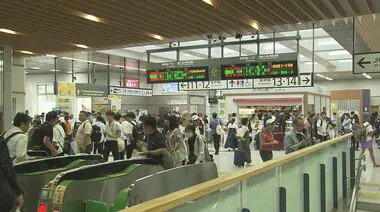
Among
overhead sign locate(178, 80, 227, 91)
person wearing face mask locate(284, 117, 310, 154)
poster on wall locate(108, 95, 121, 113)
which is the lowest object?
person wearing face mask locate(284, 117, 310, 154)

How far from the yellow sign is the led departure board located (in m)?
4.97

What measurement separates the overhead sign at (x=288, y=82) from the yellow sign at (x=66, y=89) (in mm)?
7323

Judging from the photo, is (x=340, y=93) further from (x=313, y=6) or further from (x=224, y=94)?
(x=313, y=6)

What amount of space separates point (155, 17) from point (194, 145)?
2.71 meters

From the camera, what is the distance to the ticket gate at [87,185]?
3.93 m

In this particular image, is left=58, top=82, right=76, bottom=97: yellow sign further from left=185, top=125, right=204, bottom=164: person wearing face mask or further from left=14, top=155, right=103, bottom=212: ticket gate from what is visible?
left=14, top=155, right=103, bottom=212: ticket gate

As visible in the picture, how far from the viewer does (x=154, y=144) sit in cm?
610

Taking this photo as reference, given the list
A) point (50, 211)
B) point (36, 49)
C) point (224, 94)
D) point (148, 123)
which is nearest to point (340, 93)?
point (224, 94)

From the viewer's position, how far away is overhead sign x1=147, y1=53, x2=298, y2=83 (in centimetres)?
1195

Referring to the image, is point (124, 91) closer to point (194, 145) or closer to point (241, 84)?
point (241, 84)

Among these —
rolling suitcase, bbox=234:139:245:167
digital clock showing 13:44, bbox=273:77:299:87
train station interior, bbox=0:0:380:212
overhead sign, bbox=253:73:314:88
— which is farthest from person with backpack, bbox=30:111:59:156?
digital clock showing 13:44, bbox=273:77:299:87

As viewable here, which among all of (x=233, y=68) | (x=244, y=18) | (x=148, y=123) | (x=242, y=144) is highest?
(x=244, y=18)

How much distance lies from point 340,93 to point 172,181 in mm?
27041

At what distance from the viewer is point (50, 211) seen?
3.96 m
